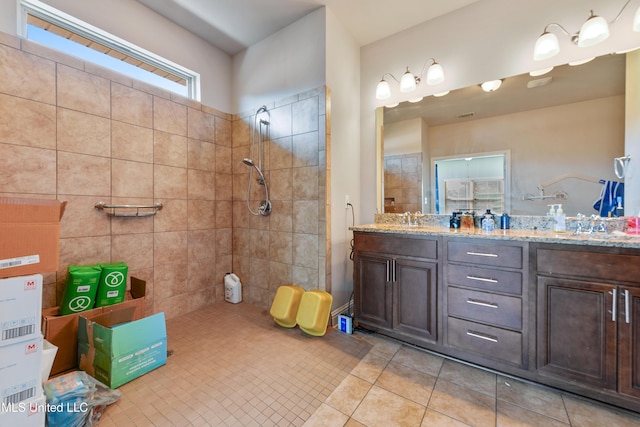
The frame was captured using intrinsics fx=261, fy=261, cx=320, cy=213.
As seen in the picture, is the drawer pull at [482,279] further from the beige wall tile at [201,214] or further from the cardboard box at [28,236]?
the beige wall tile at [201,214]

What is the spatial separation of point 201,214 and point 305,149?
1.30 meters

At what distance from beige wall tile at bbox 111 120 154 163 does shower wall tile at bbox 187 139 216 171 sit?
0.36 metres

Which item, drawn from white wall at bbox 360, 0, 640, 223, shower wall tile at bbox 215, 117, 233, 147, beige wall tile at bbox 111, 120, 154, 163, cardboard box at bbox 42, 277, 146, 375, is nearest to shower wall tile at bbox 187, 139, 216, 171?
shower wall tile at bbox 215, 117, 233, 147

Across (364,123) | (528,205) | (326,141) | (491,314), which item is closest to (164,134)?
(326,141)

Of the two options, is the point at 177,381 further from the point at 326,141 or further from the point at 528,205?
the point at 528,205

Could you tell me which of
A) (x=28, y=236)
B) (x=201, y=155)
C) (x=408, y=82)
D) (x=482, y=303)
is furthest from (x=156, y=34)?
(x=482, y=303)

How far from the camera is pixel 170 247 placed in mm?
2469

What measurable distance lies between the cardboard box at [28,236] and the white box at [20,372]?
0.30m

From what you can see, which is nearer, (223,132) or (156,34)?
(156,34)

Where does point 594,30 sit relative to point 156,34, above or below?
below

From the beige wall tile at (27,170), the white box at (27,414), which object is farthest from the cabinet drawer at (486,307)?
the beige wall tile at (27,170)

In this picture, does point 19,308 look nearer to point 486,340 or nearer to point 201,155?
point 201,155

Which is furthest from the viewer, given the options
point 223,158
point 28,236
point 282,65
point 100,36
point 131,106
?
point 223,158

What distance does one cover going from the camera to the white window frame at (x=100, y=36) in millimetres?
1782
